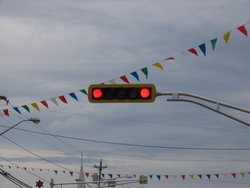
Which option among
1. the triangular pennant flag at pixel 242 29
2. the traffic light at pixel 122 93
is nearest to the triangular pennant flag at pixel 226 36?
the triangular pennant flag at pixel 242 29

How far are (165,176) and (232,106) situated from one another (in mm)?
30955

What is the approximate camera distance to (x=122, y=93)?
15844 millimetres

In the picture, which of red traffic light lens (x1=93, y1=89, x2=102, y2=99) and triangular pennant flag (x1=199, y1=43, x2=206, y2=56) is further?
triangular pennant flag (x1=199, y1=43, x2=206, y2=56)

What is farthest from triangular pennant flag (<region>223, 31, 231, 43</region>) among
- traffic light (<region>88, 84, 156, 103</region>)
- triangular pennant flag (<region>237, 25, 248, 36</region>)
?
traffic light (<region>88, 84, 156, 103</region>)

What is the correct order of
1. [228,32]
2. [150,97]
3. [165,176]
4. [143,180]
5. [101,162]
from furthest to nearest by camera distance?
[101,162] → [165,176] → [143,180] → [228,32] → [150,97]

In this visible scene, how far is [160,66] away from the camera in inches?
878

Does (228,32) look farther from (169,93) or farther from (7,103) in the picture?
(7,103)

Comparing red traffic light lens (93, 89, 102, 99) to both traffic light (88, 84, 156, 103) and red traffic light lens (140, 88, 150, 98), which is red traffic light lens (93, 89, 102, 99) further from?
red traffic light lens (140, 88, 150, 98)

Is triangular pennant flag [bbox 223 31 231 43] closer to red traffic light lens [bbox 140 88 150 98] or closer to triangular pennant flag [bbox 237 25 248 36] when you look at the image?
triangular pennant flag [bbox 237 25 248 36]

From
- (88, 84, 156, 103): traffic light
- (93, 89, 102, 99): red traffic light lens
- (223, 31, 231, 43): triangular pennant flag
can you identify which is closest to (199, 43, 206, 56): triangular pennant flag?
(223, 31, 231, 43): triangular pennant flag

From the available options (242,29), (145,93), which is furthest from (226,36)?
(145,93)

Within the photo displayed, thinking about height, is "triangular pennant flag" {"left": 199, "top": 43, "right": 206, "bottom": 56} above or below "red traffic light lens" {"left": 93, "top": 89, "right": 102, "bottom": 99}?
above

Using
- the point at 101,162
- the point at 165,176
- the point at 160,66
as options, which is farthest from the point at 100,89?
the point at 101,162

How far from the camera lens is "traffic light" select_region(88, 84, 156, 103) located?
1571cm
